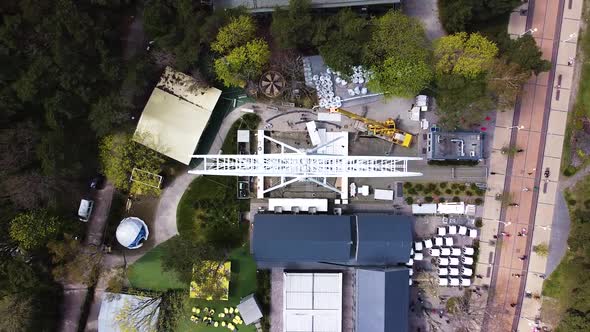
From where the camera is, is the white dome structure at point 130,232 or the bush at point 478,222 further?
the bush at point 478,222

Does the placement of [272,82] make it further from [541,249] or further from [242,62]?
[541,249]

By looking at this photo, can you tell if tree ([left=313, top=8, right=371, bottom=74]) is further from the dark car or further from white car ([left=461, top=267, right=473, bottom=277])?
the dark car

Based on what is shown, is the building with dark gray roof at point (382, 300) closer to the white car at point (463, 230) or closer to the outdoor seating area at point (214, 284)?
the white car at point (463, 230)

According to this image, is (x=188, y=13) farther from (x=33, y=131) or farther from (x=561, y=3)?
(x=561, y=3)

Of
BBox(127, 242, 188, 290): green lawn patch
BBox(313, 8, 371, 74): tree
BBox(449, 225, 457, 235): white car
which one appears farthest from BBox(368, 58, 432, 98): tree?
BBox(127, 242, 188, 290): green lawn patch

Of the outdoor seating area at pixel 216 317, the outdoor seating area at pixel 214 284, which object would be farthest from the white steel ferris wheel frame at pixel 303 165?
the outdoor seating area at pixel 216 317

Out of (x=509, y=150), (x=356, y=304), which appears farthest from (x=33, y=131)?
(x=509, y=150)
